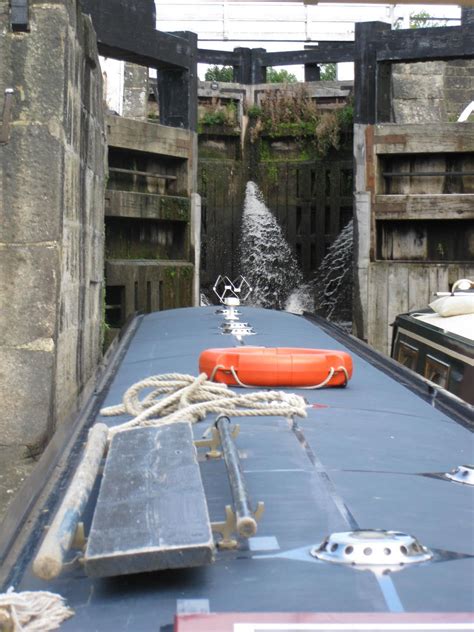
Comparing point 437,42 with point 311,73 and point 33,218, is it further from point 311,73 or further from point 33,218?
point 33,218

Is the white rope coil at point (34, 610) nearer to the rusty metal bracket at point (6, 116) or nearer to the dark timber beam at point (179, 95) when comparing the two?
the rusty metal bracket at point (6, 116)

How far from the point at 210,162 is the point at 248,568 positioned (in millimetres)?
14393

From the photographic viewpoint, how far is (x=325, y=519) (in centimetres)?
263

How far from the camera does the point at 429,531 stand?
2.52 metres

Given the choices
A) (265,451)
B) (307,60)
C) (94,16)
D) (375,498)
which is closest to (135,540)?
(375,498)

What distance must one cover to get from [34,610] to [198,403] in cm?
162

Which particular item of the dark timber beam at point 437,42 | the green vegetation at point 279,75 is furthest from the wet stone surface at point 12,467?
the green vegetation at point 279,75

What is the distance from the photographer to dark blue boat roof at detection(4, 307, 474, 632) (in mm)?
2047

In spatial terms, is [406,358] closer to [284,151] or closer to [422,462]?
[422,462]

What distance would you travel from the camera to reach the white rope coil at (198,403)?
3377 mm

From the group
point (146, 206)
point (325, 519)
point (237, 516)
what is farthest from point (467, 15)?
point (237, 516)

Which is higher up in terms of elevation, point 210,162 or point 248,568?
point 210,162

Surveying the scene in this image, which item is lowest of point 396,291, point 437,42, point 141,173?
point 396,291

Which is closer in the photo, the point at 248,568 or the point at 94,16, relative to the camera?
the point at 248,568
